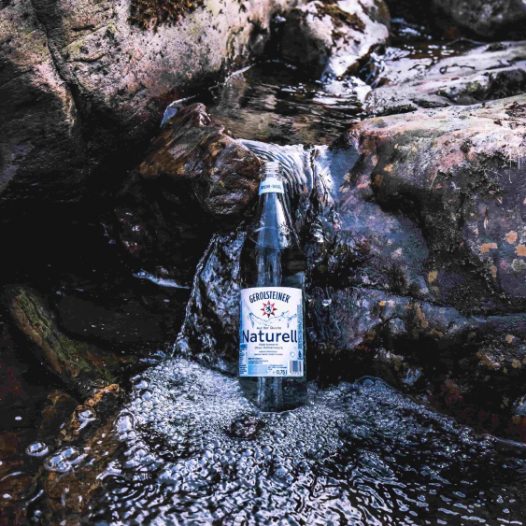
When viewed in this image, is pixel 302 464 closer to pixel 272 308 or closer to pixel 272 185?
pixel 272 308

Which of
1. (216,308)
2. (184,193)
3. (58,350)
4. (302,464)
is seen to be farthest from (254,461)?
(184,193)

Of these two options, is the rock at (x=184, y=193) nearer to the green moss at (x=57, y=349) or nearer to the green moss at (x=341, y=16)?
the green moss at (x=57, y=349)

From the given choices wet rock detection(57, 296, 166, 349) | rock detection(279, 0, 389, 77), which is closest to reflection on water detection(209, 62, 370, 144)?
rock detection(279, 0, 389, 77)

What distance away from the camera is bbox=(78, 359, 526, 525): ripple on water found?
2.15 meters

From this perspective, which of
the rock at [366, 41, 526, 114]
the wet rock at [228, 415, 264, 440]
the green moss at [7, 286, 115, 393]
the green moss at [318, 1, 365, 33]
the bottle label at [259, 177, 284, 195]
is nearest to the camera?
the wet rock at [228, 415, 264, 440]

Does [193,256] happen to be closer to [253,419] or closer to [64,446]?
[253,419]

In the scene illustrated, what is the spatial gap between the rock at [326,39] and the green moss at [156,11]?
159cm

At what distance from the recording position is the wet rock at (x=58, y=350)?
2.84m

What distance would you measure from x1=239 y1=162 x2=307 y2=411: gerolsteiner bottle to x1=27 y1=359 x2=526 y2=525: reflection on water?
0.15 metres

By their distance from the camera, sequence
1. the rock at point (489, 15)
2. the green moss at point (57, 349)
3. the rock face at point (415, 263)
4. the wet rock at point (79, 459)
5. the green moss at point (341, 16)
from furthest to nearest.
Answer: the rock at point (489, 15), the green moss at point (341, 16), the green moss at point (57, 349), the rock face at point (415, 263), the wet rock at point (79, 459)

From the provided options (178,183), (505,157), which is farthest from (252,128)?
(505,157)

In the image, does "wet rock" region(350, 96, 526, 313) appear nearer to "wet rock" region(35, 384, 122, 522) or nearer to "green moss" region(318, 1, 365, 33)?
"wet rock" region(35, 384, 122, 522)

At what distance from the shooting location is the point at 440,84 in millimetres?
4926

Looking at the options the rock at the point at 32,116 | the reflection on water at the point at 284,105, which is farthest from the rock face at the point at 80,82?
the reflection on water at the point at 284,105
